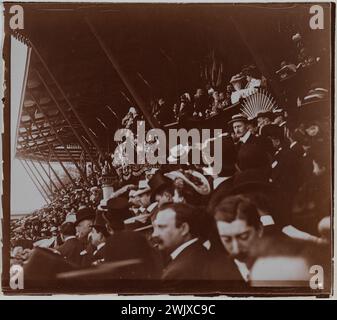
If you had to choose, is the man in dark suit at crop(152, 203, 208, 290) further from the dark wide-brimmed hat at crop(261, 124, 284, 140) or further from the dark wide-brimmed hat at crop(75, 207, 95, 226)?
the dark wide-brimmed hat at crop(261, 124, 284, 140)

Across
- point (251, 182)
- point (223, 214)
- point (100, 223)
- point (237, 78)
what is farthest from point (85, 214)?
point (237, 78)

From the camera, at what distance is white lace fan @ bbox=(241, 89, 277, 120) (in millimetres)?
1391

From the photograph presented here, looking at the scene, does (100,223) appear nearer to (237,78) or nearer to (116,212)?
(116,212)

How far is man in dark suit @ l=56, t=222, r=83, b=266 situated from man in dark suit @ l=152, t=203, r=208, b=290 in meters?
0.25

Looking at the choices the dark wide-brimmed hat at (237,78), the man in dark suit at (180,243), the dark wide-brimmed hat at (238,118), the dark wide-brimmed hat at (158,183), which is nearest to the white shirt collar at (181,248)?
the man in dark suit at (180,243)

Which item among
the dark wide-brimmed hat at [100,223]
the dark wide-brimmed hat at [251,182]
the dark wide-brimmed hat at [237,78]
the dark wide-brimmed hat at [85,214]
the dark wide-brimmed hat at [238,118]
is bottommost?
the dark wide-brimmed hat at [100,223]

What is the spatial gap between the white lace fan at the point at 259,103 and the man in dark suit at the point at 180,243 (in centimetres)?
37

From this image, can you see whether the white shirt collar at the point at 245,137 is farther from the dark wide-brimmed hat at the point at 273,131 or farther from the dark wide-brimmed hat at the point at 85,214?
the dark wide-brimmed hat at the point at 85,214

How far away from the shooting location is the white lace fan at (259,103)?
4.56 ft

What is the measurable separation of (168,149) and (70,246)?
0.45 meters

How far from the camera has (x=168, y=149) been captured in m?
1.40

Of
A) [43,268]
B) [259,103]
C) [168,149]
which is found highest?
[259,103]
